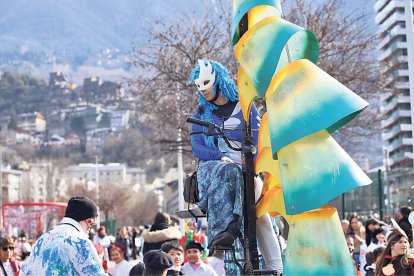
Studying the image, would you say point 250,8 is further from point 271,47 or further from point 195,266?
point 195,266

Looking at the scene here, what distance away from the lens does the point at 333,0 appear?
28141 millimetres

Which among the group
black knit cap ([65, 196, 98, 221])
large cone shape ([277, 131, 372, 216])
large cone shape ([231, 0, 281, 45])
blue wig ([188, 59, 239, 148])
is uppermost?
large cone shape ([231, 0, 281, 45])

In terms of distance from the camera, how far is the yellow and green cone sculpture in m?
7.06

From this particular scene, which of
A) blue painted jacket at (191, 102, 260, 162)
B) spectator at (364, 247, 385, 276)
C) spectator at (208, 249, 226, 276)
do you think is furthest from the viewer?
spectator at (208, 249, 226, 276)

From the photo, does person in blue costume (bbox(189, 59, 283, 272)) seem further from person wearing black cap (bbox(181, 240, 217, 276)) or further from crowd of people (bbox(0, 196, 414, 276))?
person wearing black cap (bbox(181, 240, 217, 276))

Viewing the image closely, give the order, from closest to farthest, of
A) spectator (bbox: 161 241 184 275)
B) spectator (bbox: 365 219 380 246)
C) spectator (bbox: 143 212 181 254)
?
spectator (bbox: 161 241 184 275) → spectator (bbox: 143 212 181 254) → spectator (bbox: 365 219 380 246)

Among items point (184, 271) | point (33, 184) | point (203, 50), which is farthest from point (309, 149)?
point (33, 184)

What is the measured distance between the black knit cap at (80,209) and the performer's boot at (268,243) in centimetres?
145

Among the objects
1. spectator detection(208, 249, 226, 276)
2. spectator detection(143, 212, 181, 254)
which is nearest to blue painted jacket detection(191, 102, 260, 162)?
spectator detection(143, 212, 181, 254)

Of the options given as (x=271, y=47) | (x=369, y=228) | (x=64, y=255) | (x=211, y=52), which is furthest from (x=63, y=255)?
(x=211, y=52)

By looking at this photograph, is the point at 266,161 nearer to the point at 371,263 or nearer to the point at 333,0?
the point at 371,263

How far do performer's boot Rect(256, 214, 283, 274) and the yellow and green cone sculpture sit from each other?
3.03ft

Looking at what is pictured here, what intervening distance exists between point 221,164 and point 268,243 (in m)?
0.81

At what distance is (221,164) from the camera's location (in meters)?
8.49
